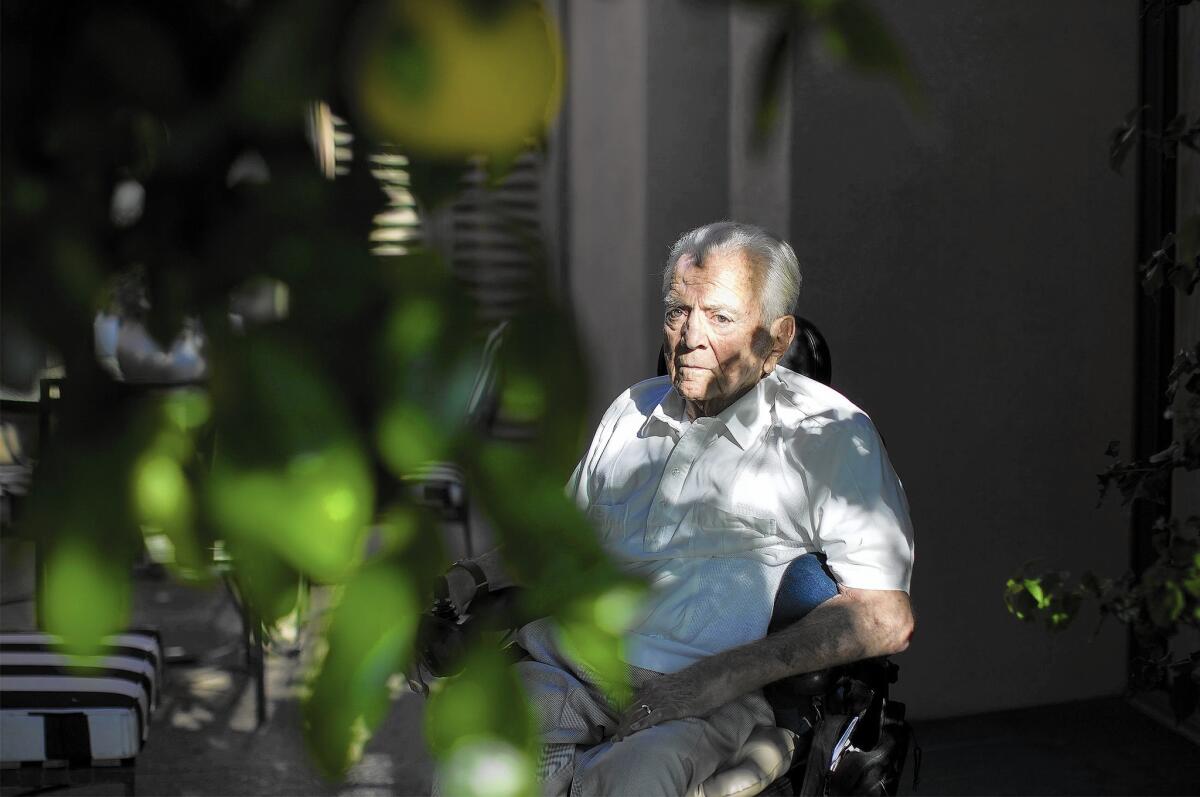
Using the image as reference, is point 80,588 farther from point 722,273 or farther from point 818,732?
point 722,273

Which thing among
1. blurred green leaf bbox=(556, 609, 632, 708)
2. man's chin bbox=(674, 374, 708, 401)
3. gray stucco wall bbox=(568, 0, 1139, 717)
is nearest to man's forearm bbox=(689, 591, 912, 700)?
man's chin bbox=(674, 374, 708, 401)

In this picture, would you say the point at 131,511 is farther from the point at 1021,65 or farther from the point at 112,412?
the point at 1021,65

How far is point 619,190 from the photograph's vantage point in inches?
204

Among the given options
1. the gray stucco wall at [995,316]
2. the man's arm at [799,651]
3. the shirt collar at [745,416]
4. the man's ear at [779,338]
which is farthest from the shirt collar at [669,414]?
the gray stucco wall at [995,316]

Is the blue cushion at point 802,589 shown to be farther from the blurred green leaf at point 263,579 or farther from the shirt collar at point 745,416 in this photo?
the blurred green leaf at point 263,579

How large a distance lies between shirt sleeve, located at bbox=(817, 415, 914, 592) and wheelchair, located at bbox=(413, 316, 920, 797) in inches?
3.5

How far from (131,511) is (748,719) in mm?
1894

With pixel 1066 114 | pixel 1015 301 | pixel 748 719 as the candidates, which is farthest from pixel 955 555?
pixel 748 719

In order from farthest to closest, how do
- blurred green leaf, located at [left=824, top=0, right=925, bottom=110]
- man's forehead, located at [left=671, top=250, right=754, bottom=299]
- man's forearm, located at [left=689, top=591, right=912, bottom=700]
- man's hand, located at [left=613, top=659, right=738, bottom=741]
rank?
man's forehead, located at [left=671, top=250, right=754, bottom=299]
man's forearm, located at [left=689, top=591, right=912, bottom=700]
man's hand, located at [left=613, top=659, right=738, bottom=741]
blurred green leaf, located at [left=824, top=0, right=925, bottom=110]

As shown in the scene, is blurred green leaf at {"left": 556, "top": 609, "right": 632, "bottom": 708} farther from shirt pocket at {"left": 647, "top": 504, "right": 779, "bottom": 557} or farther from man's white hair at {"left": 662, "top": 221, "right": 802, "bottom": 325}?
man's white hair at {"left": 662, "top": 221, "right": 802, "bottom": 325}

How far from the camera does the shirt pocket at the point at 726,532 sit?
2389 millimetres

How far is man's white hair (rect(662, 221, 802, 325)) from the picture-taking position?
98.8 inches

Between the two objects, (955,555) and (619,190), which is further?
(619,190)

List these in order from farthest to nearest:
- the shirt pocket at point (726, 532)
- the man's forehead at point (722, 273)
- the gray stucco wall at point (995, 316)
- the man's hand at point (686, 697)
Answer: the gray stucco wall at point (995, 316) → the man's forehead at point (722, 273) → the shirt pocket at point (726, 532) → the man's hand at point (686, 697)
